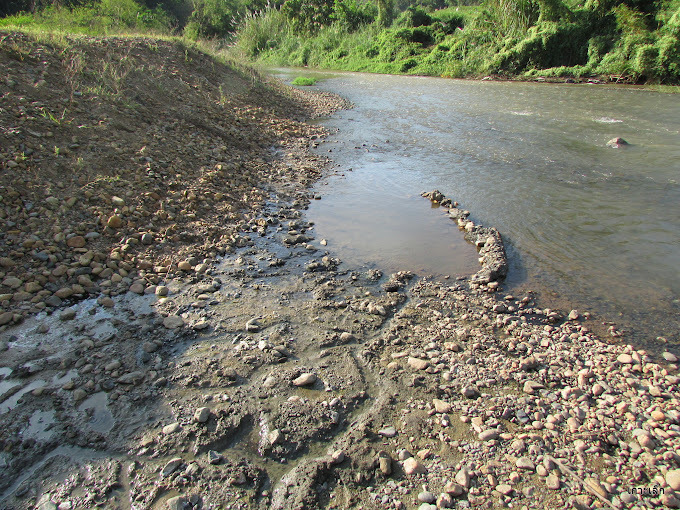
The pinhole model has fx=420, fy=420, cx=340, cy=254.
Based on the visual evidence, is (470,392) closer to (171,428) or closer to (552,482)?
(552,482)

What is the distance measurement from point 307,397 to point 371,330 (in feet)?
3.29

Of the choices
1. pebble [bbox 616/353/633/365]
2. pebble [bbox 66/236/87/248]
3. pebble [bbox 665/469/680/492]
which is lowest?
pebble [bbox 665/469/680/492]

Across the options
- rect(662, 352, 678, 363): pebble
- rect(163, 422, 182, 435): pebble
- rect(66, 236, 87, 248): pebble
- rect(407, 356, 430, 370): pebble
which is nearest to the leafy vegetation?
rect(66, 236, 87, 248): pebble

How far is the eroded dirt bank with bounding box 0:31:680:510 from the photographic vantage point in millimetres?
2426

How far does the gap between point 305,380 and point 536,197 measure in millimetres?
5670

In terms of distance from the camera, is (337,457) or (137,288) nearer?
(337,457)

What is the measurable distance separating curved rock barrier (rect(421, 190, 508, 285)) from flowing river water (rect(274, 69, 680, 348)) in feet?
0.53

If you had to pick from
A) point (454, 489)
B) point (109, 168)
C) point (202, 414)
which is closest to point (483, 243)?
point (454, 489)

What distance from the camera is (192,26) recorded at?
1506 inches

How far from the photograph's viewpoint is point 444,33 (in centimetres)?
3284

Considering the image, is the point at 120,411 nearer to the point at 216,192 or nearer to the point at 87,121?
the point at 216,192

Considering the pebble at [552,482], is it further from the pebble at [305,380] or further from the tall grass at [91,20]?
the tall grass at [91,20]

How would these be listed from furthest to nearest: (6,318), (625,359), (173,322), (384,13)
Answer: (384,13), (173,322), (6,318), (625,359)

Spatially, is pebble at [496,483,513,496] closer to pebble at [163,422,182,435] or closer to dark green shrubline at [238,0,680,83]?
pebble at [163,422,182,435]
